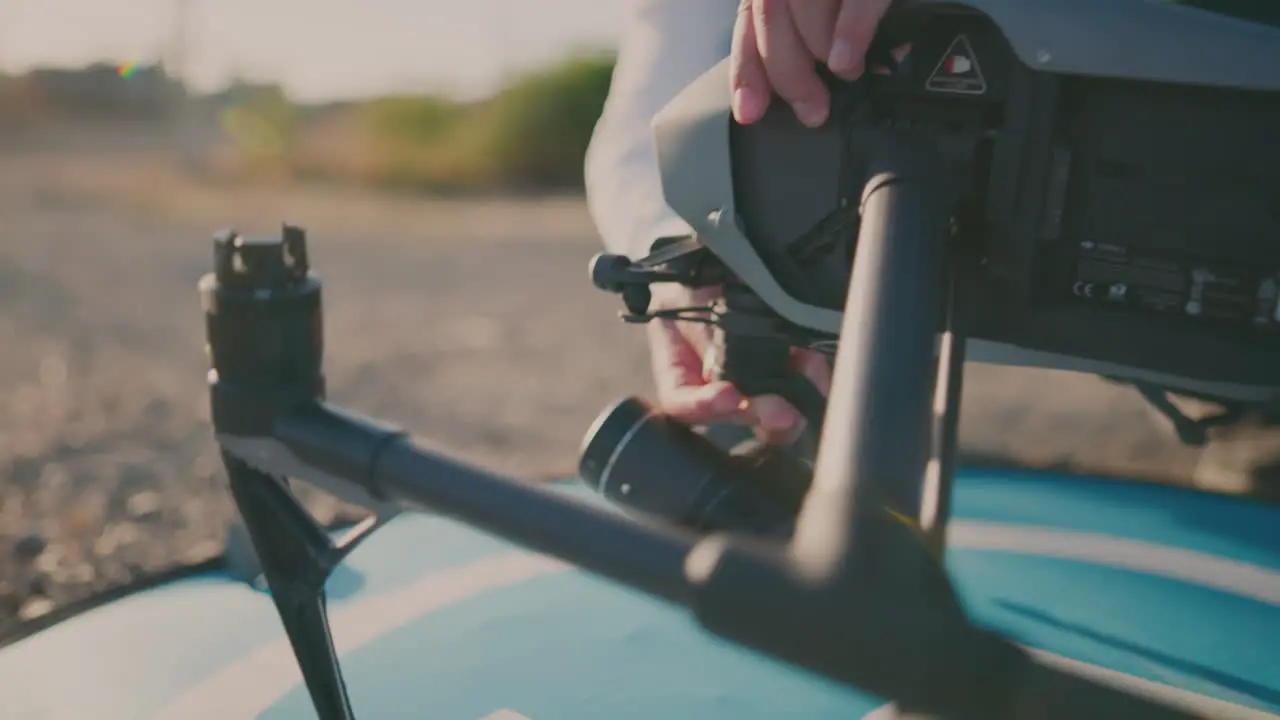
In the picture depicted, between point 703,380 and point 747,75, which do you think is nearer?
point 747,75

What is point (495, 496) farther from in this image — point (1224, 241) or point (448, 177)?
point (448, 177)

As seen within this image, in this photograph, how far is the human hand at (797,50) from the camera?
52cm

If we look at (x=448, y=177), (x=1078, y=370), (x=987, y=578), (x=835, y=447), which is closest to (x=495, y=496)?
(x=835, y=447)

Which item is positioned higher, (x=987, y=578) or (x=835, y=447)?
(x=835, y=447)

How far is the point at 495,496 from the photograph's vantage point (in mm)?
473

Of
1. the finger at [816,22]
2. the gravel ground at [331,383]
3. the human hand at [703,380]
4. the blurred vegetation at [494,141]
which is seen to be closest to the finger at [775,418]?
the human hand at [703,380]

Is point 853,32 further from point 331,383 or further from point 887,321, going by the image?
point 331,383

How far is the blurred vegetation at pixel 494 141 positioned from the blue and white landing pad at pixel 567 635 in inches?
152

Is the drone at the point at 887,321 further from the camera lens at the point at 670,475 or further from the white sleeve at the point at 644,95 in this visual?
the white sleeve at the point at 644,95

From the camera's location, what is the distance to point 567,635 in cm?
78

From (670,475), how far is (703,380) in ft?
0.53

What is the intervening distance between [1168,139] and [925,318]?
6.8 inches

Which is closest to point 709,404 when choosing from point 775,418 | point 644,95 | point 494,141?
point 775,418

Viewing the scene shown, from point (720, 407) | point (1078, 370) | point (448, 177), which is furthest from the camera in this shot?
point (448, 177)
